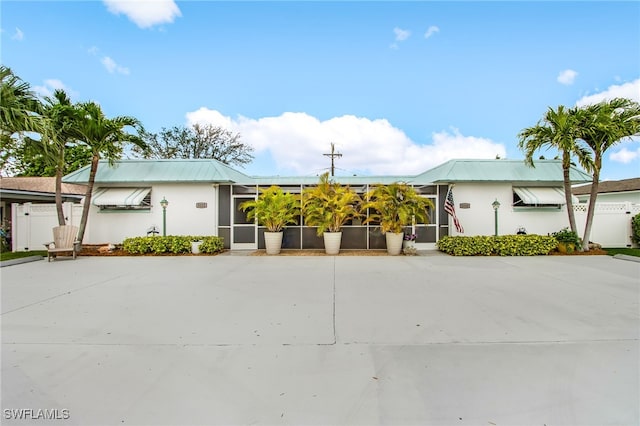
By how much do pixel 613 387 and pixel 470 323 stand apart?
60.9 inches

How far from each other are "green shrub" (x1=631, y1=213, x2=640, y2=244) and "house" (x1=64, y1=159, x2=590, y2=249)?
2624 millimetres

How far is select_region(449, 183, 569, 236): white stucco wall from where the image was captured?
11836 mm

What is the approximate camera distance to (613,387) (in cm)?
251

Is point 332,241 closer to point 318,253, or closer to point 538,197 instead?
point 318,253

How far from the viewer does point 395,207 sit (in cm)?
1052

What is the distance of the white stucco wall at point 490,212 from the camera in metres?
11.8

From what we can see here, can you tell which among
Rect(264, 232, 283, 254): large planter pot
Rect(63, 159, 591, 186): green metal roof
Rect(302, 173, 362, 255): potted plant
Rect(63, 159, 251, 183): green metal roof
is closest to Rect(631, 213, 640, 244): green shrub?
Rect(63, 159, 591, 186): green metal roof

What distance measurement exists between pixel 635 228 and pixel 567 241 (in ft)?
12.7

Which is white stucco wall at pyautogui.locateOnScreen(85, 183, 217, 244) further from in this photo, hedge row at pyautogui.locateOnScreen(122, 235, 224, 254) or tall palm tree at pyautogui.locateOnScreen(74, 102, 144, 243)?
tall palm tree at pyautogui.locateOnScreen(74, 102, 144, 243)

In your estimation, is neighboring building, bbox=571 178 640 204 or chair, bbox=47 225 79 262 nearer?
chair, bbox=47 225 79 262

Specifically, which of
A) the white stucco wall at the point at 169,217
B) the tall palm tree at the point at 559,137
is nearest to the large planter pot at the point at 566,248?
the tall palm tree at the point at 559,137

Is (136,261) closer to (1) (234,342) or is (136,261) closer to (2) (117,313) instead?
(2) (117,313)

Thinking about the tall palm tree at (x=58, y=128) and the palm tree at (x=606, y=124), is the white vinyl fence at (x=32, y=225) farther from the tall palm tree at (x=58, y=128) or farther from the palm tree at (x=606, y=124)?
the palm tree at (x=606, y=124)

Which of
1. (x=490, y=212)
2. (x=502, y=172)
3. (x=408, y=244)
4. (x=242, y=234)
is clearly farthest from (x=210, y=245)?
(x=502, y=172)
